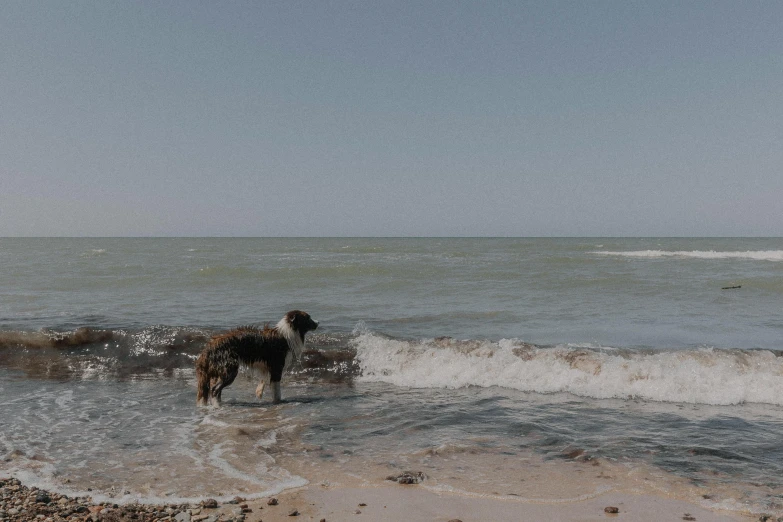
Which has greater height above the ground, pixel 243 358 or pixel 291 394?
pixel 243 358

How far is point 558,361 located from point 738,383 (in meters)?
2.72

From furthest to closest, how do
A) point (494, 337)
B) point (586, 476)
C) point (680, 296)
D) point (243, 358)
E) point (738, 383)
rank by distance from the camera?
point (680, 296), point (494, 337), point (738, 383), point (243, 358), point (586, 476)

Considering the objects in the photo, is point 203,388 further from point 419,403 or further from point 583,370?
point 583,370

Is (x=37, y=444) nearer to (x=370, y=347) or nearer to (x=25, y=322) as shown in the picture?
(x=370, y=347)

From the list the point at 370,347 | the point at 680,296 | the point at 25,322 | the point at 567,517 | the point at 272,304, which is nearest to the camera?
the point at 567,517

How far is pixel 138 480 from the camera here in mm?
5023

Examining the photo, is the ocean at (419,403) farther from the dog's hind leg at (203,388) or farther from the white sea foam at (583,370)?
the dog's hind leg at (203,388)

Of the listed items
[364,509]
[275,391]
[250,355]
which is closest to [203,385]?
[250,355]

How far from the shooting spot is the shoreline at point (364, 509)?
421cm

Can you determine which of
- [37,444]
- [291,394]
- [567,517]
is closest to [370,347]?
[291,394]

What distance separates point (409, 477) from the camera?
4973mm

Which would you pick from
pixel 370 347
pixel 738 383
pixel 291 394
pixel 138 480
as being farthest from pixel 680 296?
pixel 138 480

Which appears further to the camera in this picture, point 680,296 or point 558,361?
point 680,296

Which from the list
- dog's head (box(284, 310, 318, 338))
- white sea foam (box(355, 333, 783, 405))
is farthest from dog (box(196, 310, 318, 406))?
white sea foam (box(355, 333, 783, 405))
